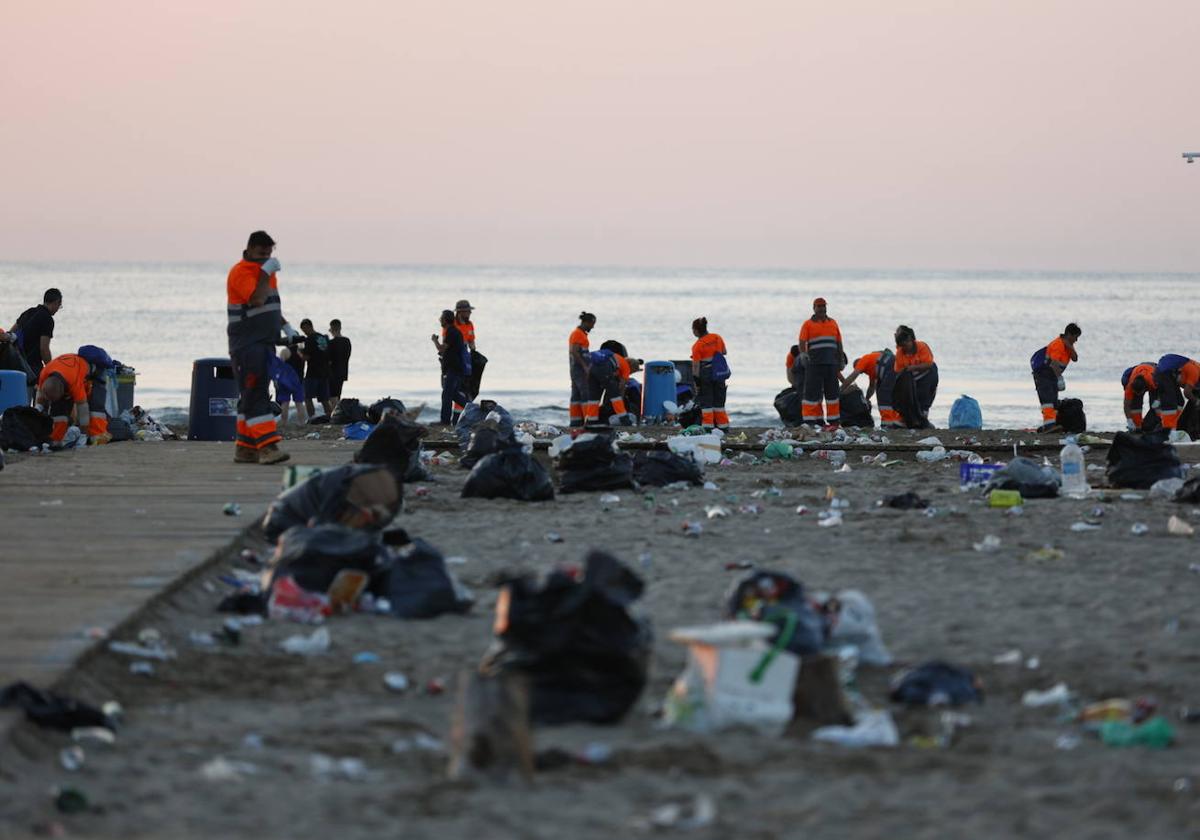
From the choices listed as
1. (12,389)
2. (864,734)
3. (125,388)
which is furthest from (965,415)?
(864,734)

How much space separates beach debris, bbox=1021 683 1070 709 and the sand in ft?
0.18

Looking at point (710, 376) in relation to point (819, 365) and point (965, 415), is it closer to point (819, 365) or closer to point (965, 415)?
point (819, 365)

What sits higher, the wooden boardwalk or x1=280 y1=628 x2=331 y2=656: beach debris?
the wooden boardwalk

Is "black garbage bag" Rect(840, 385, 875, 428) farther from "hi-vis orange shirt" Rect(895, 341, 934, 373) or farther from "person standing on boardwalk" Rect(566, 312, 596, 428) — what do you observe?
"person standing on boardwalk" Rect(566, 312, 596, 428)

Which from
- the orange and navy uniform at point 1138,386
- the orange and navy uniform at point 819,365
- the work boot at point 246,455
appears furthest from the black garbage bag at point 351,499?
the orange and navy uniform at point 819,365

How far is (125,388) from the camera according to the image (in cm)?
1945

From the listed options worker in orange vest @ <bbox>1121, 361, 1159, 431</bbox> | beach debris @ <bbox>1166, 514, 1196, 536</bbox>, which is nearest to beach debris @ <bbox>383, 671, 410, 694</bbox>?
beach debris @ <bbox>1166, 514, 1196, 536</bbox>

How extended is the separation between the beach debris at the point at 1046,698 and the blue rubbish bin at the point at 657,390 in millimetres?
15910

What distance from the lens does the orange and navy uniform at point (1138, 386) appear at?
18.6m

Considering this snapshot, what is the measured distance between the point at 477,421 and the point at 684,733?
36.9 feet

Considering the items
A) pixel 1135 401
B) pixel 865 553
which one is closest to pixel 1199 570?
pixel 865 553

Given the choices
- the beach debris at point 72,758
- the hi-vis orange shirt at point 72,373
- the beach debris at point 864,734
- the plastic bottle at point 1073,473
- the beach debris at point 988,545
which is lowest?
the beach debris at point 72,758

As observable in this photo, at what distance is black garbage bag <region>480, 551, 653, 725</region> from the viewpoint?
5.71 meters

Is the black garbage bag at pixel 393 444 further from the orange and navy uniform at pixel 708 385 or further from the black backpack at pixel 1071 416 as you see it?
the black backpack at pixel 1071 416
